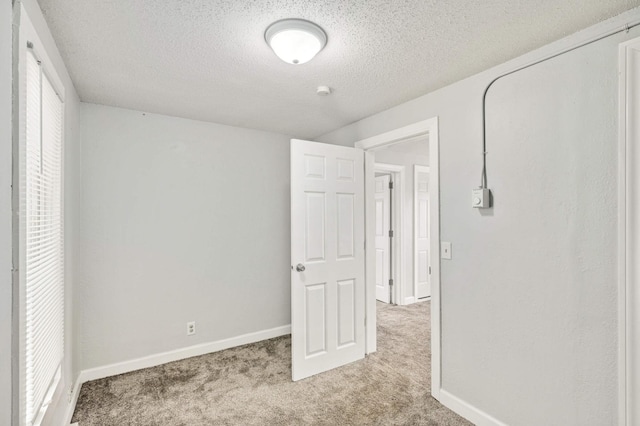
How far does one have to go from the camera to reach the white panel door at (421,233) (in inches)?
191

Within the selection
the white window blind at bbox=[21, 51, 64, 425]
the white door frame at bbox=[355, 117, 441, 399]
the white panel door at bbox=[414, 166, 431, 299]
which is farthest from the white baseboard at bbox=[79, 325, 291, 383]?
the white panel door at bbox=[414, 166, 431, 299]

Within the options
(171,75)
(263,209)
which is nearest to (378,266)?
(263,209)

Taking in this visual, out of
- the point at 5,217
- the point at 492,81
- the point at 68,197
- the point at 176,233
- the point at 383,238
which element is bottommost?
the point at 383,238

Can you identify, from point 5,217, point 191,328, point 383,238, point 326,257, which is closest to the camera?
point 5,217

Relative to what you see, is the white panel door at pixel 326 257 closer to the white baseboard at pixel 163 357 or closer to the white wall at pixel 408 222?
the white baseboard at pixel 163 357

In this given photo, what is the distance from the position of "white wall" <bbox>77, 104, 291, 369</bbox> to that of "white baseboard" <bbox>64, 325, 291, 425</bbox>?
5 cm

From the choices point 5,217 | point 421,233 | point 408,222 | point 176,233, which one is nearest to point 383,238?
point 408,222

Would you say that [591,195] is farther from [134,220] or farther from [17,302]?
[134,220]

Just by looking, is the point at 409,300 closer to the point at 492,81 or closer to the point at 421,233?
the point at 421,233

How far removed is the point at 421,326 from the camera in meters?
3.76

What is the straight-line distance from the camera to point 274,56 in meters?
1.81

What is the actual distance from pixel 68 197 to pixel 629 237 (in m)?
3.15

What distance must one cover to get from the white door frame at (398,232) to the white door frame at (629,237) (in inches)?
126

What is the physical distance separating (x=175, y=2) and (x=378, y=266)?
428 cm
